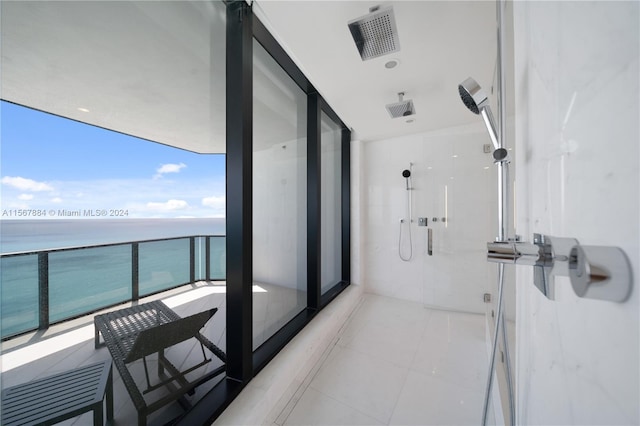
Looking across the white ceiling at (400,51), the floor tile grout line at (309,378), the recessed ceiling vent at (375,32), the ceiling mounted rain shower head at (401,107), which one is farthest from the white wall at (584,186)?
the ceiling mounted rain shower head at (401,107)

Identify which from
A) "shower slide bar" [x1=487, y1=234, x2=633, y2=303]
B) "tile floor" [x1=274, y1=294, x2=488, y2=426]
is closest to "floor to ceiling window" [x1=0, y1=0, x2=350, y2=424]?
"tile floor" [x1=274, y1=294, x2=488, y2=426]

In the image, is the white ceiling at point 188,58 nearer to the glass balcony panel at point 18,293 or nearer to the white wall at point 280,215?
the white wall at point 280,215

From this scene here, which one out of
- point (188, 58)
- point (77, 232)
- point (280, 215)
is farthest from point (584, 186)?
point (280, 215)

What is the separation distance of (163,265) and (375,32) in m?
1.75

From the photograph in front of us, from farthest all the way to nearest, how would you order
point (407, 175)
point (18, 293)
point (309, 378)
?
point (407, 175) → point (309, 378) → point (18, 293)

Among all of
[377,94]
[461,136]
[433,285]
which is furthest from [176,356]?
[461,136]

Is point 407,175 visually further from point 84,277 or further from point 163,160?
point 84,277

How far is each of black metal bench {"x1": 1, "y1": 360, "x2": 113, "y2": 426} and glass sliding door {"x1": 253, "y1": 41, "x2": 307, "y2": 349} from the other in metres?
0.86

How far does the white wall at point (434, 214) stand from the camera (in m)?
2.89

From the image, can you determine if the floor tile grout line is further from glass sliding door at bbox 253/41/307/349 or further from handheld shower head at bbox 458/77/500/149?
handheld shower head at bbox 458/77/500/149

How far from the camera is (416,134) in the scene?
340 cm

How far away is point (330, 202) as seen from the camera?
10.6ft

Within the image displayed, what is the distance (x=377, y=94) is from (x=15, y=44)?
7.45ft

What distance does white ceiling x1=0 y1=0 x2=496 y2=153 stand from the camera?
80 cm
